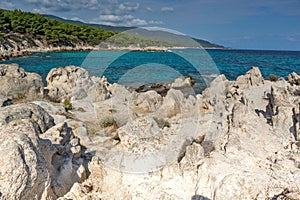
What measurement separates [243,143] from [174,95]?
243 inches

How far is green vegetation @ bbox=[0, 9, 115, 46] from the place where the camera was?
75188 millimetres

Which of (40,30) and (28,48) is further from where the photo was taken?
(40,30)

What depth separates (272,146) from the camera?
5.97 meters

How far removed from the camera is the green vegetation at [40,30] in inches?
2960

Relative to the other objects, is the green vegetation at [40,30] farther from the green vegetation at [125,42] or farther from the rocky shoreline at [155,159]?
the rocky shoreline at [155,159]

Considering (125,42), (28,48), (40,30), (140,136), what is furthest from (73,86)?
(125,42)

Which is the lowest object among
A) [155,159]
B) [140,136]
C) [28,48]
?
[28,48]

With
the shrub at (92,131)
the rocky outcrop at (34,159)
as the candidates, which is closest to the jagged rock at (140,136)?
the rocky outcrop at (34,159)

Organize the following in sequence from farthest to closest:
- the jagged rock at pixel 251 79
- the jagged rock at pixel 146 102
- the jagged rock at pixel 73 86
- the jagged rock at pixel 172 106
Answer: the jagged rock at pixel 251 79, the jagged rock at pixel 73 86, the jagged rock at pixel 146 102, the jagged rock at pixel 172 106

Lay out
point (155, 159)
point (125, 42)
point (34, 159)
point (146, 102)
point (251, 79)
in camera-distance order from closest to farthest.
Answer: point (34, 159) → point (155, 159) → point (146, 102) → point (251, 79) → point (125, 42)

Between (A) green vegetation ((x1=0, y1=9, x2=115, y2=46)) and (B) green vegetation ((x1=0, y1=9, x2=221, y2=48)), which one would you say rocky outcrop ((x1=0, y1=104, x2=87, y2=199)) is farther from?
(A) green vegetation ((x1=0, y1=9, x2=115, y2=46))

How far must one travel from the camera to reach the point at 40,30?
79875mm

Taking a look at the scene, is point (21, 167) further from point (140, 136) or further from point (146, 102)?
point (146, 102)

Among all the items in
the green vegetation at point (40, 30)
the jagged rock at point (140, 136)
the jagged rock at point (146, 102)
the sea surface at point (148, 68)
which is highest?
the green vegetation at point (40, 30)
